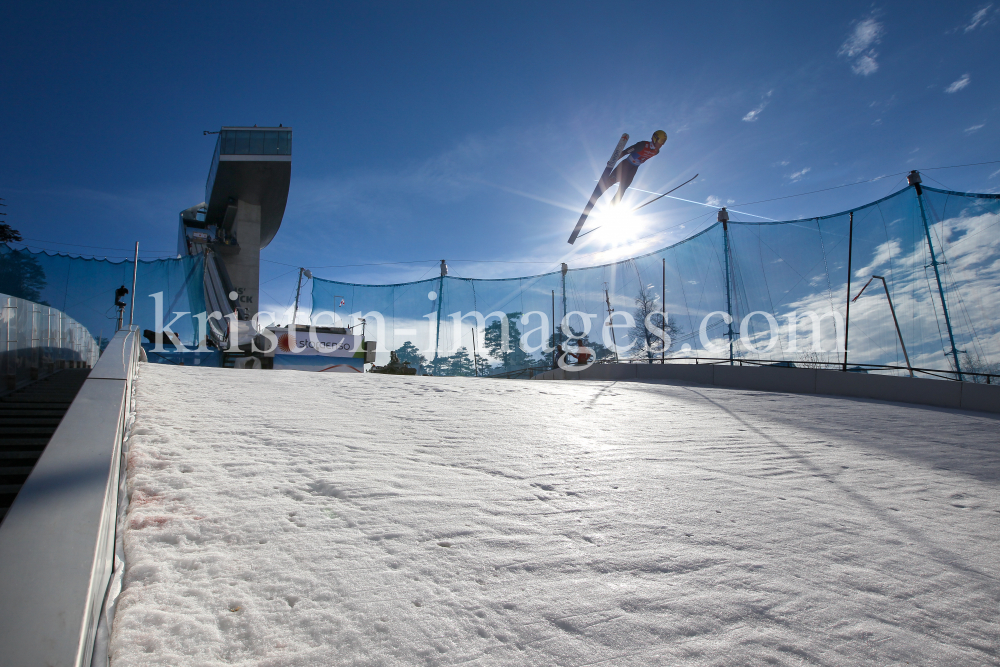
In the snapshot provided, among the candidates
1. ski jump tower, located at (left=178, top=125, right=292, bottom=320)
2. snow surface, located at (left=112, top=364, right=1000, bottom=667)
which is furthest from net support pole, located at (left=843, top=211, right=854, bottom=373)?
ski jump tower, located at (left=178, top=125, right=292, bottom=320)

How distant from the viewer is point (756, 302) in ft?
38.8

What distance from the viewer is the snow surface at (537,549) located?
1655 mm

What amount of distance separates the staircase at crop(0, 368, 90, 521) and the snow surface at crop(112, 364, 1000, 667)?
2.77ft

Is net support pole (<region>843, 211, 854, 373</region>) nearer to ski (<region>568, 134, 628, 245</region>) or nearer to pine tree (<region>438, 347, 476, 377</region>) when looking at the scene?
ski (<region>568, 134, 628, 245</region>)

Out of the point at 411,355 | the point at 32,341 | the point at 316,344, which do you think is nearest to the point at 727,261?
the point at 411,355

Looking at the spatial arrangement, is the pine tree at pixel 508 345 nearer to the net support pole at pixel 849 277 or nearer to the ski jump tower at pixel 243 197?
the net support pole at pixel 849 277

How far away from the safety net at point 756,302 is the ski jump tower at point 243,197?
17.2 meters

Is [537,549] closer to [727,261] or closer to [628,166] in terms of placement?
[628,166]

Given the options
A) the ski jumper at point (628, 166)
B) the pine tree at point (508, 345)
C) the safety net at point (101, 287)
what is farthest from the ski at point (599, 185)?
the safety net at point (101, 287)

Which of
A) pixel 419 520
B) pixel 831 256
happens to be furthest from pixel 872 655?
pixel 831 256

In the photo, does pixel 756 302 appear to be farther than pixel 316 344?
No

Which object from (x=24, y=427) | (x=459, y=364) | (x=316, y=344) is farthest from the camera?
(x=316, y=344)

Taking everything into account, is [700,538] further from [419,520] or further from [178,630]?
[178,630]

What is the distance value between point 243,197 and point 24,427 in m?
35.0
